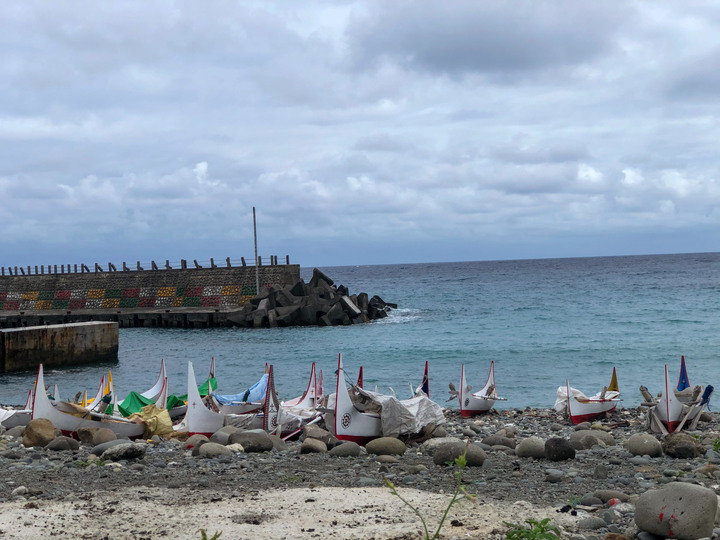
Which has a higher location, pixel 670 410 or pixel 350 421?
pixel 350 421

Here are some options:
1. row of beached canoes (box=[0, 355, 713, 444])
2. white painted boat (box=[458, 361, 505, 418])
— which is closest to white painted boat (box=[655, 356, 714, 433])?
row of beached canoes (box=[0, 355, 713, 444])

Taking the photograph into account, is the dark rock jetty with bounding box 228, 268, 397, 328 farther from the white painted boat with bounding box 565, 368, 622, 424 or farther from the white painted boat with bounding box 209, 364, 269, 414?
the white painted boat with bounding box 565, 368, 622, 424

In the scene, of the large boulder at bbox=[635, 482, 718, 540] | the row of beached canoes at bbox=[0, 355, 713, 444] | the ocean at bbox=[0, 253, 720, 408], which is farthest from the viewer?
the ocean at bbox=[0, 253, 720, 408]

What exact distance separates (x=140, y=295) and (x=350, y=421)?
166 ft

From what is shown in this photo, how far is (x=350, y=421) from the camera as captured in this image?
46.5 ft

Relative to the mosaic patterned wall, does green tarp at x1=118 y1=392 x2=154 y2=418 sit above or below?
below

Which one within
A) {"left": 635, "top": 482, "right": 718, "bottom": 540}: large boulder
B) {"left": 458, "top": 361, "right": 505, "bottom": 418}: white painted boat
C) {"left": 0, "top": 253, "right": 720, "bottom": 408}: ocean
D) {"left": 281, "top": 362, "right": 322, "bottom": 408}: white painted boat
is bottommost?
{"left": 0, "top": 253, "right": 720, "bottom": 408}: ocean

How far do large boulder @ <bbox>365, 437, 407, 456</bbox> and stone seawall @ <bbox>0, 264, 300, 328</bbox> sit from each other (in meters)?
40.2

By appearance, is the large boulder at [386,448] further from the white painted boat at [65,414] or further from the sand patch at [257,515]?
the white painted boat at [65,414]

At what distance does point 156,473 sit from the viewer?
11.0 meters

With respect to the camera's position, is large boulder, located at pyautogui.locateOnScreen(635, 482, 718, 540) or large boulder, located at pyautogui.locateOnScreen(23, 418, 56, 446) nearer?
large boulder, located at pyautogui.locateOnScreen(635, 482, 718, 540)

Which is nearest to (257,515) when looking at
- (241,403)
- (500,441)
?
(500,441)

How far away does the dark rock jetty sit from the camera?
50.5 m

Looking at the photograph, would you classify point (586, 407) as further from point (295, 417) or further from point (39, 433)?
point (39, 433)
